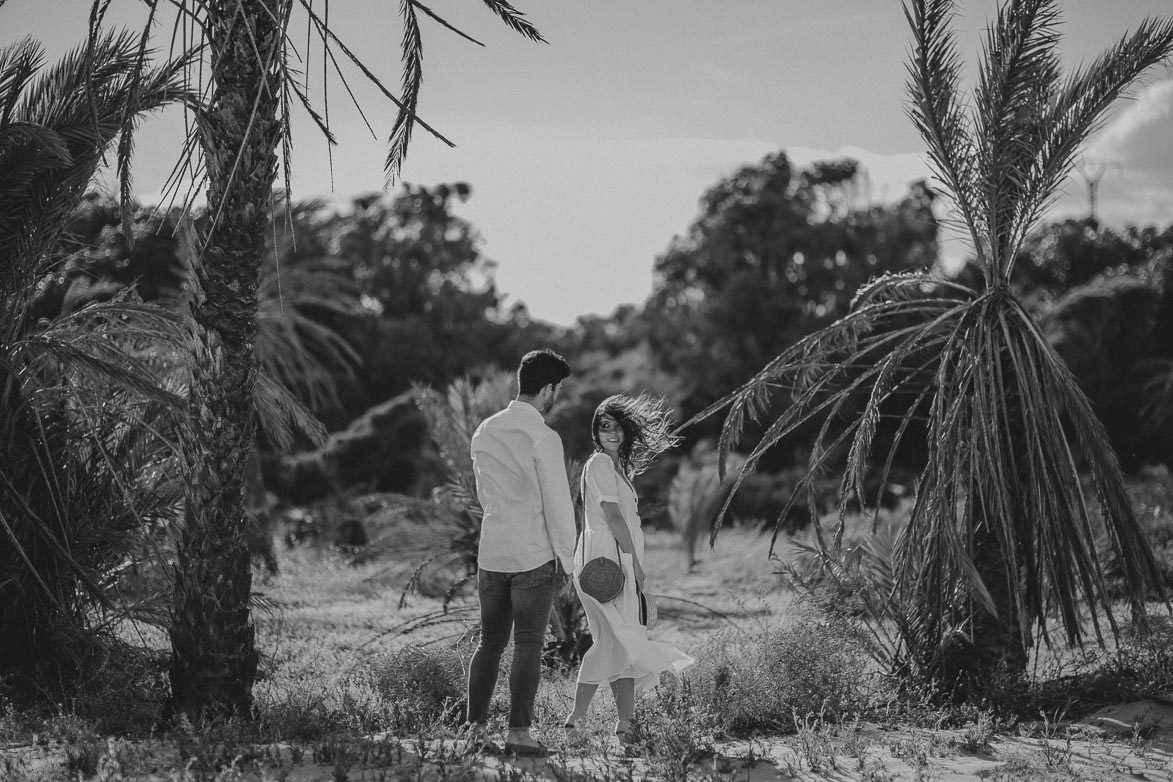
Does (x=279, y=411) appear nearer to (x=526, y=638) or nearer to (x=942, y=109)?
(x=526, y=638)

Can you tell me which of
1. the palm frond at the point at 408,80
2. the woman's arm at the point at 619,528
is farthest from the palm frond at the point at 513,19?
the woman's arm at the point at 619,528

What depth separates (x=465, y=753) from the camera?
4688 mm

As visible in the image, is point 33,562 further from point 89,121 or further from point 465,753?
point 465,753

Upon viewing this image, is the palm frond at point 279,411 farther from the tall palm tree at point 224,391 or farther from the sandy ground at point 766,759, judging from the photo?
the sandy ground at point 766,759

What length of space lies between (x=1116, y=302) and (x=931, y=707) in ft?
66.7

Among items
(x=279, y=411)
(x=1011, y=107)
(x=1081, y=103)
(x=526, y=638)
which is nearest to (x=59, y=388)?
(x=279, y=411)

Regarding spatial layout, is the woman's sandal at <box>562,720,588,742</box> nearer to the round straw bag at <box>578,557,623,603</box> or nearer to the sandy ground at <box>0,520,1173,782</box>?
the sandy ground at <box>0,520,1173,782</box>

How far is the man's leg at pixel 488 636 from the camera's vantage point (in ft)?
15.9

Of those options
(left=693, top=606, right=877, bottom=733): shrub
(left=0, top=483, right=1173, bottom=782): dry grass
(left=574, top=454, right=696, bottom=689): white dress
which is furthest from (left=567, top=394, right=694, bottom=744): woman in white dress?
(left=693, top=606, right=877, bottom=733): shrub

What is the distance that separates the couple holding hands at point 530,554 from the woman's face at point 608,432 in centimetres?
16

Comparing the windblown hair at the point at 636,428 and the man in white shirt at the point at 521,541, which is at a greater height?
the windblown hair at the point at 636,428

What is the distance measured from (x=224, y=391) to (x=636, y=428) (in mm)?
2256

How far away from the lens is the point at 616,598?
5355 mm

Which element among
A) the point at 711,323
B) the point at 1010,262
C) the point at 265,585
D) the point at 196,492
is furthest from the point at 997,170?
the point at 711,323
